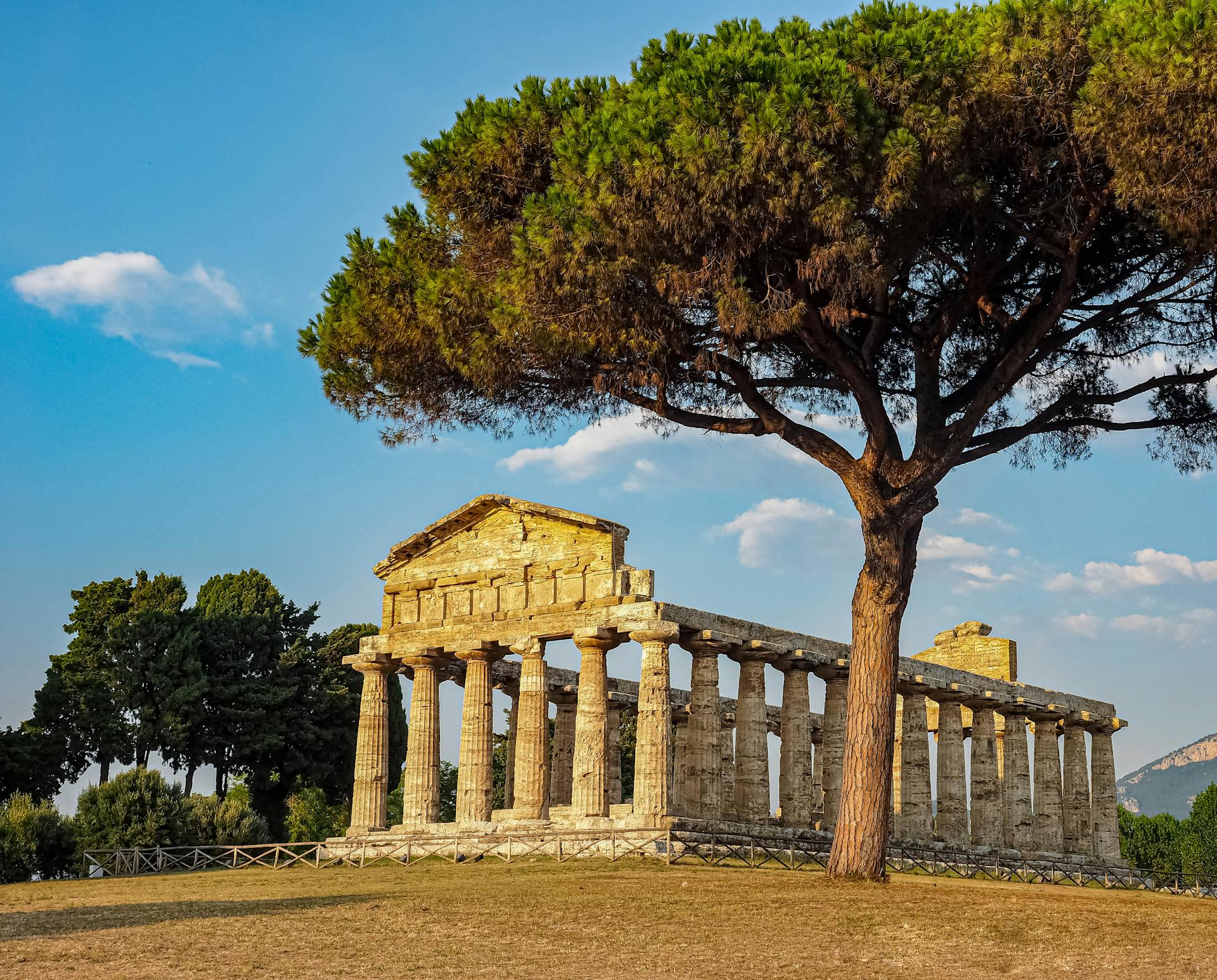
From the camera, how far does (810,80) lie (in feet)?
70.0

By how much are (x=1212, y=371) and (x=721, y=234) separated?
939 centimetres

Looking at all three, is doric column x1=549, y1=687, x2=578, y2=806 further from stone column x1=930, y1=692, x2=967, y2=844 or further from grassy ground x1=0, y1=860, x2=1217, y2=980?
grassy ground x1=0, y1=860, x2=1217, y2=980

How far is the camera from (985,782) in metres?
43.6

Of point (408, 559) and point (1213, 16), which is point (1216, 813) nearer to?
point (408, 559)

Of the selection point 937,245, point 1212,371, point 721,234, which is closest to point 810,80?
point 721,234

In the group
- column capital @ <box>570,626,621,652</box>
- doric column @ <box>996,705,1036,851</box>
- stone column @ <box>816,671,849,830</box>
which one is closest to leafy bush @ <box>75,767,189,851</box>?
column capital @ <box>570,626,621,652</box>

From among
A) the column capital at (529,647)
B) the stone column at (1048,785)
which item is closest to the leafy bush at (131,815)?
the column capital at (529,647)

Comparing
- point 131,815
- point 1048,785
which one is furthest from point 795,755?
point 131,815

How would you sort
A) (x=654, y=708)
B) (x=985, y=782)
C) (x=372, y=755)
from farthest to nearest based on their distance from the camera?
1. (x=985, y=782)
2. (x=372, y=755)
3. (x=654, y=708)

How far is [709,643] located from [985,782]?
13133 millimetres

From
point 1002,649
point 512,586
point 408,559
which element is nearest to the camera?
point 512,586

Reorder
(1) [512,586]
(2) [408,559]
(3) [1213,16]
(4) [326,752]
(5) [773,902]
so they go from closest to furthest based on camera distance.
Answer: (3) [1213,16] → (5) [773,902] → (1) [512,586] → (2) [408,559] → (4) [326,752]

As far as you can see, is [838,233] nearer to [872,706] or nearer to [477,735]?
[872,706]

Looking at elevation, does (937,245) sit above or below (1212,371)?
above
